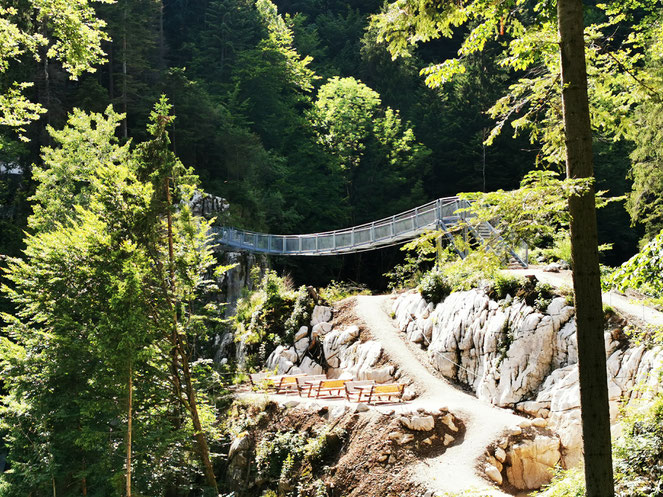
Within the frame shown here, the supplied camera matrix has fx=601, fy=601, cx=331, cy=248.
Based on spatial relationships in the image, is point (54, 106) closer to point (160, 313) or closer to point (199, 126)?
point (199, 126)

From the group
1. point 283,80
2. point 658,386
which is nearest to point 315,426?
point 658,386

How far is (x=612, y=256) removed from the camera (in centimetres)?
2995

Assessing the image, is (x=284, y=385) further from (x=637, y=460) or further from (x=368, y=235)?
(x=637, y=460)

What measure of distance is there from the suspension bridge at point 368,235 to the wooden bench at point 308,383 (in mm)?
4741

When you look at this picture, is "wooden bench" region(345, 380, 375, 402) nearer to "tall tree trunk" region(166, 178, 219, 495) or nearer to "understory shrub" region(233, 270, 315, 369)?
"tall tree trunk" region(166, 178, 219, 495)

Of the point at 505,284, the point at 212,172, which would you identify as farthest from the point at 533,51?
the point at 212,172

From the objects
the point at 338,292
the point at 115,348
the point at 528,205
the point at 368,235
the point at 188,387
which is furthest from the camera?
the point at 368,235

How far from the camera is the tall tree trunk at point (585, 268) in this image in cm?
527

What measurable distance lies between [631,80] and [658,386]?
451cm

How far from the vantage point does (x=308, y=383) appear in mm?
14711

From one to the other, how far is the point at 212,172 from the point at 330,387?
2123 cm

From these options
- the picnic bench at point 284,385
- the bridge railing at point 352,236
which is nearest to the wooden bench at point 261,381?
the picnic bench at point 284,385

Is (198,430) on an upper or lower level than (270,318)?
lower

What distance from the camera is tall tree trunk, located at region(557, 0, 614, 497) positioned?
5270 mm
